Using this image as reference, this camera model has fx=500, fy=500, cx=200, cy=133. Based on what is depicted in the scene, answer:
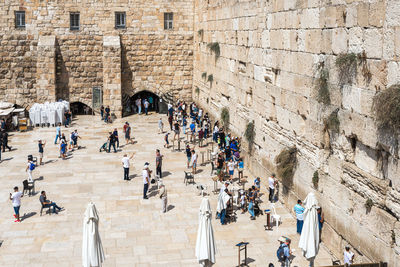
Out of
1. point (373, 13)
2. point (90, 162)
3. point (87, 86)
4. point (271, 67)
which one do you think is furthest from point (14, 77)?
point (373, 13)

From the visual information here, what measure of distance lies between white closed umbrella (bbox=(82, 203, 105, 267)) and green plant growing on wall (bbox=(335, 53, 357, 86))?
5.64m

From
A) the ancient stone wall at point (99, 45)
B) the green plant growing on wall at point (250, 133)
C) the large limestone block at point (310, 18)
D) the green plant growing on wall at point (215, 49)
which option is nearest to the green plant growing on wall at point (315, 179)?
the large limestone block at point (310, 18)

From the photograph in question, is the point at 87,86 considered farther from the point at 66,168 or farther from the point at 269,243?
the point at 269,243

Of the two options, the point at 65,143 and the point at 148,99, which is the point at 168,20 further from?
the point at 65,143

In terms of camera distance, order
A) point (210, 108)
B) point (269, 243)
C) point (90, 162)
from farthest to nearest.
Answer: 1. point (210, 108)
2. point (90, 162)
3. point (269, 243)

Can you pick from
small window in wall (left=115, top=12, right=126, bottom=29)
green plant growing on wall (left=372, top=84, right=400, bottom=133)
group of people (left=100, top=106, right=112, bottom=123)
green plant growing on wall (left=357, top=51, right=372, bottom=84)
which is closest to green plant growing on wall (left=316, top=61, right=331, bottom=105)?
green plant growing on wall (left=357, top=51, right=372, bottom=84)

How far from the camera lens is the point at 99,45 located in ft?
87.8

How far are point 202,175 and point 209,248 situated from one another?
744cm

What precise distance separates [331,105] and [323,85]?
517 millimetres

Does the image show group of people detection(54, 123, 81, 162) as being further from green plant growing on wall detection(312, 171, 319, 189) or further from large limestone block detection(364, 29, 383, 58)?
large limestone block detection(364, 29, 383, 58)

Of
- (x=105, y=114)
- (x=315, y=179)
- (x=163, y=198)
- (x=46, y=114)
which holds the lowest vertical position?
(x=163, y=198)

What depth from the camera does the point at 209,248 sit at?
9.34 m

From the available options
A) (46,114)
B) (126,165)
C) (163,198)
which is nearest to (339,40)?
(163,198)

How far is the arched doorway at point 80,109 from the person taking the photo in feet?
90.4
